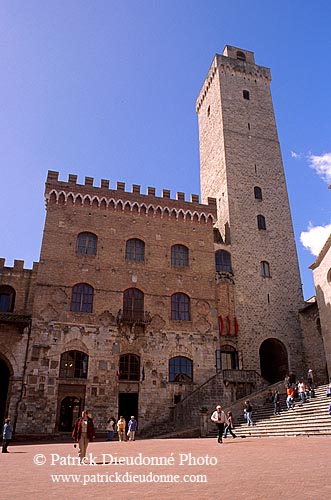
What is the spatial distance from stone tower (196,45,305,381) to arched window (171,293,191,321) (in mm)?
3832

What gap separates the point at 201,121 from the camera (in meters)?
40.8

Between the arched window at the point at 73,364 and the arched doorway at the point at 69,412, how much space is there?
1302 mm

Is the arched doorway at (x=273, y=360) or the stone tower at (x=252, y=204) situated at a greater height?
the stone tower at (x=252, y=204)

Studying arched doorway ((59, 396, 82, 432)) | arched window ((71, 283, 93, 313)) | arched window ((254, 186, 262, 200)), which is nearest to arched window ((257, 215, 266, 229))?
arched window ((254, 186, 262, 200))

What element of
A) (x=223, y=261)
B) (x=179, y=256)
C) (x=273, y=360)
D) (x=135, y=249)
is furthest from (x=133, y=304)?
(x=273, y=360)

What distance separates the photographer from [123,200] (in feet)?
95.2

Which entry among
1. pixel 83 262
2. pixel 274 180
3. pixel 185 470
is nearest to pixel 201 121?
pixel 274 180

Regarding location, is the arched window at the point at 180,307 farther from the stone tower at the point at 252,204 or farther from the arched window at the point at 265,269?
the arched window at the point at 265,269

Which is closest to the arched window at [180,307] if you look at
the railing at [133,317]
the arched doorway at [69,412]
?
the railing at [133,317]

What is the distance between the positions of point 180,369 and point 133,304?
16.7 feet

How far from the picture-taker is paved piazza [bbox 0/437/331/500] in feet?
20.1

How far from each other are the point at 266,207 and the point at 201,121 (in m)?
13.1

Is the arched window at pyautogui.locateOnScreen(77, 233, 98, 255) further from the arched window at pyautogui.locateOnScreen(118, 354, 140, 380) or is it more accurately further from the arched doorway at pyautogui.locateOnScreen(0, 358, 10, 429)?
the arched doorway at pyautogui.locateOnScreen(0, 358, 10, 429)

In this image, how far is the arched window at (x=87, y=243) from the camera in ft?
88.8
